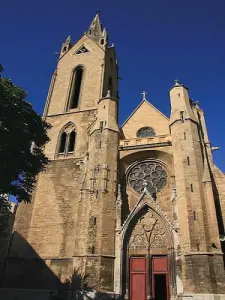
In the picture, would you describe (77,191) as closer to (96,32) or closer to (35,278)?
(35,278)

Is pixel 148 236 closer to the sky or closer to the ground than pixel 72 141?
closer to the ground

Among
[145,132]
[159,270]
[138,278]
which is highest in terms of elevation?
[145,132]

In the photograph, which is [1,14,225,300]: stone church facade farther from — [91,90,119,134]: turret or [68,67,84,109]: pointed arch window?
[68,67,84,109]: pointed arch window

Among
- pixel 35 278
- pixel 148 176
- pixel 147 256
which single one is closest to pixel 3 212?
pixel 35 278

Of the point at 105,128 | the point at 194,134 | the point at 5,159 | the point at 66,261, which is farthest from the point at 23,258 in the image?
the point at 194,134

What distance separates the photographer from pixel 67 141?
20.4 metres

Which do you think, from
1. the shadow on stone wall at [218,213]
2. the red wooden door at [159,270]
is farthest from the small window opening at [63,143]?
the shadow on stone wall at [218,213]

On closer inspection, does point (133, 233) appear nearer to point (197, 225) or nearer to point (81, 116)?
point (197, 225)

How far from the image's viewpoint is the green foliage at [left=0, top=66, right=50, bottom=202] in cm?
1138

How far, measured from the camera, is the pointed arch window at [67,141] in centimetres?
1995

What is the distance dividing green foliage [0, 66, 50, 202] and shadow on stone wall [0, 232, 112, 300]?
487 centimetres

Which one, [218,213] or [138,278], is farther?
[218,213]

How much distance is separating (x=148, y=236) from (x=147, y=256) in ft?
3.22

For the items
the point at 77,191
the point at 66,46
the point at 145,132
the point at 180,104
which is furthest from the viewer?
the point at 66,46
